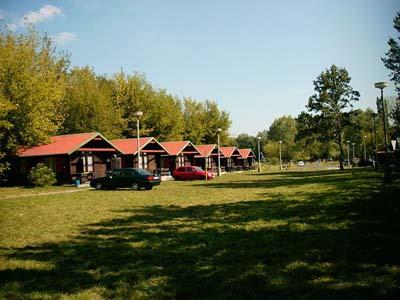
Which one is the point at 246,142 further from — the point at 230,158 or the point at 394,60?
the point at 394,60

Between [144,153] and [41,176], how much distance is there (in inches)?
560

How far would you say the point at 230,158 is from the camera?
7138 cm

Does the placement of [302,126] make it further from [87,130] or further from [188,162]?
[87,130]

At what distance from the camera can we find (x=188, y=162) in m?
54.3

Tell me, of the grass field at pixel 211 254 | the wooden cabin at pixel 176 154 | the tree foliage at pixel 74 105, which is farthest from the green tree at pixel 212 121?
the grass field at pixel 211 254

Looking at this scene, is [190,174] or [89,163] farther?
[190,174]

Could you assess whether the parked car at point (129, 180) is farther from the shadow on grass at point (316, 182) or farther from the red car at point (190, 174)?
the red car at point (190, 174)

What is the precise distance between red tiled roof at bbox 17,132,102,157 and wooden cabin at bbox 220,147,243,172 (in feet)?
117

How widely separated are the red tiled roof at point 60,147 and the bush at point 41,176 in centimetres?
198

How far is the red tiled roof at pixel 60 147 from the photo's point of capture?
107 ft

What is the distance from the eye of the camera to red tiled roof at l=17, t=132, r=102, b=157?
32713mm

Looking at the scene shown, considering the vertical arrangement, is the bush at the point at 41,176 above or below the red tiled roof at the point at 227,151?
below

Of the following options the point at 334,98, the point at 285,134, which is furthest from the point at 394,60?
the point at 285,134

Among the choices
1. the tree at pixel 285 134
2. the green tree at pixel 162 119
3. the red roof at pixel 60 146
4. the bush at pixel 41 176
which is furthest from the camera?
the tree at pixel 285 134
